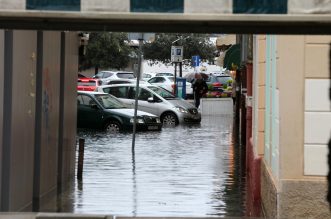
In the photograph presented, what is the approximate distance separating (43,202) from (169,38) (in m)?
66.5

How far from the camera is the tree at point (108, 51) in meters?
69.6

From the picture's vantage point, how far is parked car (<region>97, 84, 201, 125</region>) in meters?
31.8

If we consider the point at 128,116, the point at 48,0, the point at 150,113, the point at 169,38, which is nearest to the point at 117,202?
the point at 48,0

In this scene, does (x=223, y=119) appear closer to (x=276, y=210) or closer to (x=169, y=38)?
(x=276, y=210)

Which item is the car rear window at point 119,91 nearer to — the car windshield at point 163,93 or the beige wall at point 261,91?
the car windshield at point 163,93

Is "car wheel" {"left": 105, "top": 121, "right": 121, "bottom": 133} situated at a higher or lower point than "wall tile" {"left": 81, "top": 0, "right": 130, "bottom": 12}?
lower

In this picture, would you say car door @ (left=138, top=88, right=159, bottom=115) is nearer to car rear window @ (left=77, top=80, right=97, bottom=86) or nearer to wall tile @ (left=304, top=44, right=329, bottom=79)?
car rear window @ (left=77, top=80, right=97, bottom=86)

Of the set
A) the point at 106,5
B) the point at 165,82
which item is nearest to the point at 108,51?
the point at 165,82

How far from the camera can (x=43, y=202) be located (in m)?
12.5

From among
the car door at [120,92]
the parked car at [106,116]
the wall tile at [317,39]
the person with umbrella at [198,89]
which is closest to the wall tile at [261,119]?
the wall tile at [317,39]

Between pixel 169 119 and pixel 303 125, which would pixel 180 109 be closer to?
pixel 169 119

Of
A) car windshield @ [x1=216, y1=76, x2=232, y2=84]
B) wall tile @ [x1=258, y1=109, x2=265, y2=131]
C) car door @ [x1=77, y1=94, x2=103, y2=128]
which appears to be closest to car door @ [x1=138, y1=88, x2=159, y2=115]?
car door @ [x1=77, y1=94, x2=103, y2=128]

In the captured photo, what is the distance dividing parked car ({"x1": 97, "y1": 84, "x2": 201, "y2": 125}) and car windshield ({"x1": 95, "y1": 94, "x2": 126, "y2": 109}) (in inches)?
83.5

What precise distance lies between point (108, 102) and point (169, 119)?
437 centimetres
